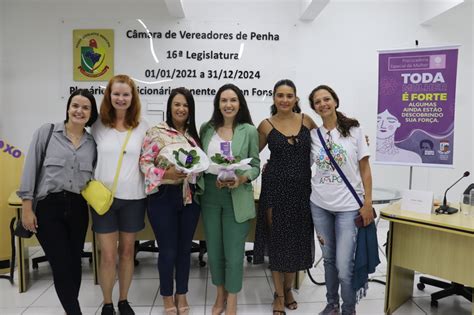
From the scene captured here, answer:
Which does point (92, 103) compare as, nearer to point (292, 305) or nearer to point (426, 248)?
point (292, 305)

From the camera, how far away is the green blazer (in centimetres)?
220

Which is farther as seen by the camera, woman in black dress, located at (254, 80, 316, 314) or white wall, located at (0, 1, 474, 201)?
white wall, located at (0, 1, 474, 201)

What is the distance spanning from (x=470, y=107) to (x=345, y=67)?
1621 mm

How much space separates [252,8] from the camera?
13.7 feet

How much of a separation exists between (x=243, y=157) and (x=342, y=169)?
615 mm

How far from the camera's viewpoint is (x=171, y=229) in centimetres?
220

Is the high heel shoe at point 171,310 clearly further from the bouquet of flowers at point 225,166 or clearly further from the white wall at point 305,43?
the white wall at point 305,43

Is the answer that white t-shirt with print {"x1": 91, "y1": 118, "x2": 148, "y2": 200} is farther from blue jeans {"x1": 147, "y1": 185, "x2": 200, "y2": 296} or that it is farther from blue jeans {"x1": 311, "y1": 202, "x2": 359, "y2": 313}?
blue jeans {"x1": 311, "y1": 202, "x2": 359, "y2": 313}

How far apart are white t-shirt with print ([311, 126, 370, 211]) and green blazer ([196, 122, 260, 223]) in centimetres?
42

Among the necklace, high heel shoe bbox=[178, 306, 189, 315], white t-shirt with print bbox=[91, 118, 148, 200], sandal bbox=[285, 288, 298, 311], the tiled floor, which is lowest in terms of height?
the tiled floor

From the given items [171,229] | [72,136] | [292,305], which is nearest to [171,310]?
[171,229]

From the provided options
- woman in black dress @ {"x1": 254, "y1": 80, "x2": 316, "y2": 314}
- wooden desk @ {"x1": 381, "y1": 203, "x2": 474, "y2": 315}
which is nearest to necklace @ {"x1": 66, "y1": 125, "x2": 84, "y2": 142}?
woman in black dress @ {"x1": 254, "y1": 80, "x2": 316, "y2": 314}

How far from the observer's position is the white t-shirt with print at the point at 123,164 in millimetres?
2113

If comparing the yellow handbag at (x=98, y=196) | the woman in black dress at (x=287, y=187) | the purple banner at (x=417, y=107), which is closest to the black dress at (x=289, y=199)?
the woman in black dress at (x=287, y=187)
